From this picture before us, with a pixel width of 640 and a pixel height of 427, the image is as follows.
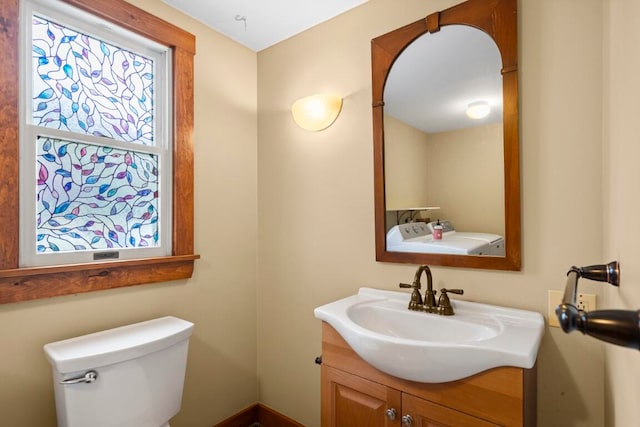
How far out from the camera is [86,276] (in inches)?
55.0

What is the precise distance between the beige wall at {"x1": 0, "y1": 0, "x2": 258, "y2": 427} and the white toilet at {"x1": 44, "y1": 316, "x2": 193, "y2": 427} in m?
0.13

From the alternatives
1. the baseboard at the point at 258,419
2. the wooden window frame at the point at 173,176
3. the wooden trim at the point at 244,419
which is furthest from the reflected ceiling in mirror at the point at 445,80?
the wooden trim at the point at 244,419

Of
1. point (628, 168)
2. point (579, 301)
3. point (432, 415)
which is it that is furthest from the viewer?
point (579, 301)

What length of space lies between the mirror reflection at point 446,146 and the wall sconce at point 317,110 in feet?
0.98

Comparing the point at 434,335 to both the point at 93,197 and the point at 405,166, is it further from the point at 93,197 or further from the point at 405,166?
the point at 93,197

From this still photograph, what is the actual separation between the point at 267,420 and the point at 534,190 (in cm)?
197

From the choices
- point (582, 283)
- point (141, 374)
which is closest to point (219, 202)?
point (141, 374)

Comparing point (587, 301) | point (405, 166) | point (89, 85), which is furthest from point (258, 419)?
point (89, 85)

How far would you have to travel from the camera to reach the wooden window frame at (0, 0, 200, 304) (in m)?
1.22

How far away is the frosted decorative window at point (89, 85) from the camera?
53.5 inches

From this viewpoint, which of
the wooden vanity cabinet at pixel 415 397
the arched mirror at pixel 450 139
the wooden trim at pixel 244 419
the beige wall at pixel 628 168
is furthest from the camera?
the wooden trim at pixel 244 419

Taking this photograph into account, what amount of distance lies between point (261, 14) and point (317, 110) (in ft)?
1.96

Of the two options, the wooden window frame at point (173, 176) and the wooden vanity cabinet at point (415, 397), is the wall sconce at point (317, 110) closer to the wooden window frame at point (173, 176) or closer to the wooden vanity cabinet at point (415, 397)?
the wooden window frame at point (173, 176)

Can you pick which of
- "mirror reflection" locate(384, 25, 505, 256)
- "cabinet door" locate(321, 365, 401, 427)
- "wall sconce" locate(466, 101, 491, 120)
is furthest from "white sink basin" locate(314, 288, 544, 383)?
"wall sconce" locate(466, 101, 491, 120)
